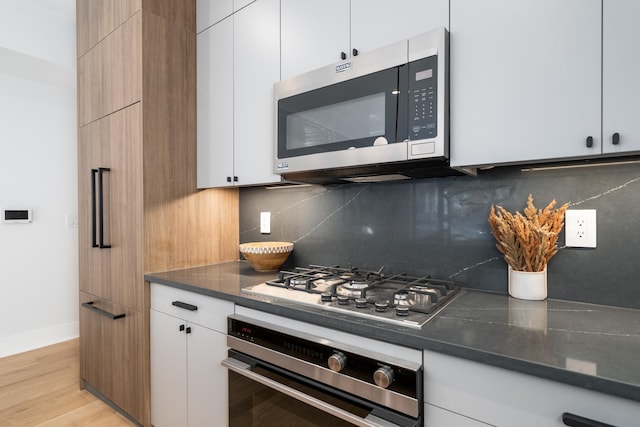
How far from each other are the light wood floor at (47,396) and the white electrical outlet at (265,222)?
4.41 feet

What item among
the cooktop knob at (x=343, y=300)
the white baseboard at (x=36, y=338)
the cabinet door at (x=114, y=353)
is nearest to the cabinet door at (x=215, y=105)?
the cabinet door at (x=114, y=353)

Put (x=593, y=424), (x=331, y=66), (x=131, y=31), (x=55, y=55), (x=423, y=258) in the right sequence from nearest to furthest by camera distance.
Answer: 1. (x=593, y=424)
2. (x=331, y=66)
3. (x=423, y=258)
4. (x=131, y=31)
5. (x=55, y=55)

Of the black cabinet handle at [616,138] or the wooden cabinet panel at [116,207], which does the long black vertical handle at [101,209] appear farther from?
the black cabinet handle at [616,138]

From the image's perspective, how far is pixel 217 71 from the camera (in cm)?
190

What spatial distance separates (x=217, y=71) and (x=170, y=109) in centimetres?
34

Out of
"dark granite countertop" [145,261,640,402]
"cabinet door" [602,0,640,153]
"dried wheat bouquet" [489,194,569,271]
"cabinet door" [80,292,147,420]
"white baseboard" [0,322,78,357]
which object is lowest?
"white baseboard" [0,322,78,357]

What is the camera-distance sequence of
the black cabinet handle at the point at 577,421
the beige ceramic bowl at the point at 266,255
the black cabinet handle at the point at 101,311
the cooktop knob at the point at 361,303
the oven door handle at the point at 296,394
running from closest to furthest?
the black cabinet handle at the point at 577,421
the oven door handle at the point at 296,394
the cooktop knob at the point at 361,303
the beige ceramic bowl at the point at 266,255
the black cabinet handle at the point at 101,311

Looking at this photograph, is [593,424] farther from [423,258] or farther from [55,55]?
[55,55]

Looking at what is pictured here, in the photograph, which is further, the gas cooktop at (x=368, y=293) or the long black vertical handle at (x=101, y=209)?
the long black vertical handle at (x=101, y=209)

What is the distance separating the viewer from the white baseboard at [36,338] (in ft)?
9.36

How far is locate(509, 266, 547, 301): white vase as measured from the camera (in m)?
1.19

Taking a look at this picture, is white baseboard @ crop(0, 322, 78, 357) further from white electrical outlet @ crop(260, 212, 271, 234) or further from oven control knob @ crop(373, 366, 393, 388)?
oven control knob @ crop(373, 366, 393, 388)

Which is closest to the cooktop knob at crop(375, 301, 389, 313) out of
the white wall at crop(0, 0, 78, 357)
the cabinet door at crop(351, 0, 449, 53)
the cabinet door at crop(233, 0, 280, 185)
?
the cabinet door at crop(233, 0, 280, 185)

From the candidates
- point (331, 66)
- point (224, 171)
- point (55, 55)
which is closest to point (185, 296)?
point (224, 171)
